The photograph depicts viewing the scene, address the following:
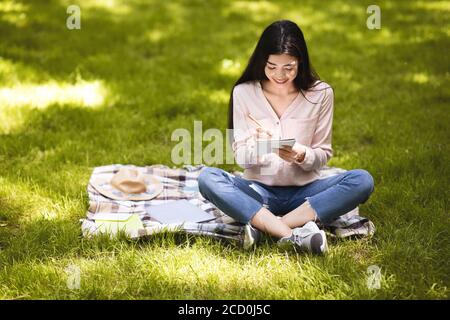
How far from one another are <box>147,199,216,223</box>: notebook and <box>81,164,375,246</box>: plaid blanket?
0.11 ft

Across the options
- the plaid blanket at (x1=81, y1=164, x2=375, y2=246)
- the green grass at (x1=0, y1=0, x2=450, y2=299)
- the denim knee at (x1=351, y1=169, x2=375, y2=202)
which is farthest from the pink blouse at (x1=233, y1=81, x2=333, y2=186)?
the green grass at (x1=0, y1=0, x2=450, y2=299)

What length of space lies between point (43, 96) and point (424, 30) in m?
4.50

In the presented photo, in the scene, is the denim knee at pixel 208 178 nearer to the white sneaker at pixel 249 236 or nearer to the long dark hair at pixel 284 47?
the white sneaker at pixel 249 236

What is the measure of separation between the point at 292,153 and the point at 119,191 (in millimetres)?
1288

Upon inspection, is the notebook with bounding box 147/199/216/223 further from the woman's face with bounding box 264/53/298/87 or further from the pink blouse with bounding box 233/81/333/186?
the woman's face with bounding box 264/53/298/87

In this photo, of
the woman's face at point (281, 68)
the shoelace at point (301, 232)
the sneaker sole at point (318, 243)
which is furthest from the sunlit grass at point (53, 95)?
the sneaker sole at point (318, 243)

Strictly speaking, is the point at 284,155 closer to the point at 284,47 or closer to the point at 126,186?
the point at 284,47

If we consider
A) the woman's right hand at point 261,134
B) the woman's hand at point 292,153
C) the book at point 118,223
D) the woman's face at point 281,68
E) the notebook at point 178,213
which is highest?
the woman's face at point 281,68

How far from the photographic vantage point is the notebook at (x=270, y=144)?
2.92 metres

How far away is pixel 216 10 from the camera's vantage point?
789 centimetres

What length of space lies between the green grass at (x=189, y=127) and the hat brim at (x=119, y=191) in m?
0.11

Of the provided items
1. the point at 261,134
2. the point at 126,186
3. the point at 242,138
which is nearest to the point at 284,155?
the point at 261,134

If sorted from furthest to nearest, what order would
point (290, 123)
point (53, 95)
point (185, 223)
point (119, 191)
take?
point (53, 95), point (119, 191), point (290, 123), point (185, 223)

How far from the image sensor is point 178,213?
3527mm
